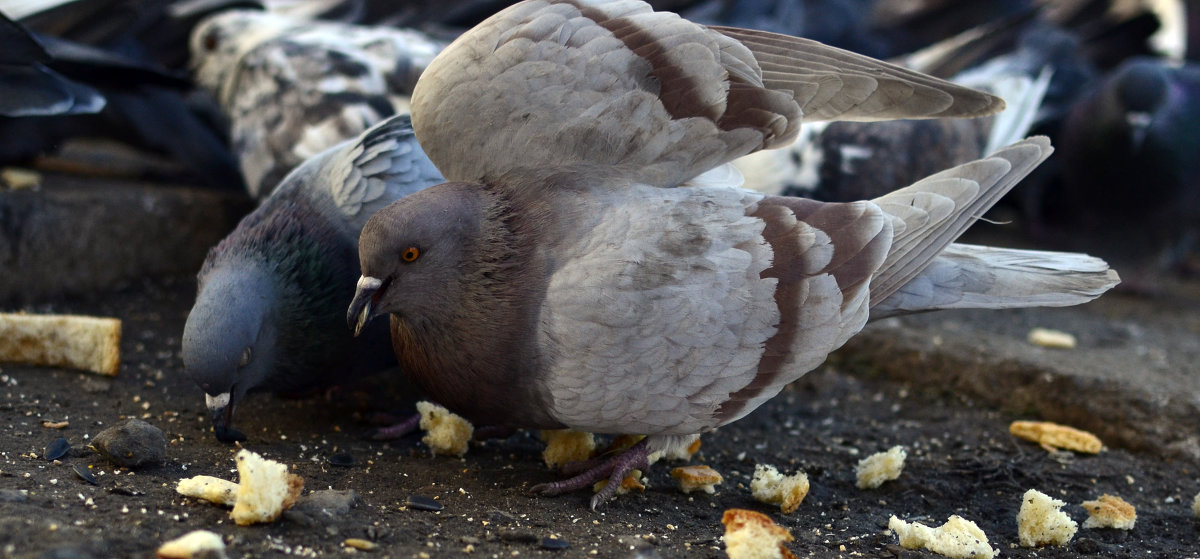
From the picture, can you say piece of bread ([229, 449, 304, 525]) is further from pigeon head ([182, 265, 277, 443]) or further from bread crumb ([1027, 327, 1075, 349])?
bread crumb ([1027, 327, 1075, 349])

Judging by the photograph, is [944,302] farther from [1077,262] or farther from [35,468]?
[35,468]

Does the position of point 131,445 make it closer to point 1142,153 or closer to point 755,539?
point 755,539

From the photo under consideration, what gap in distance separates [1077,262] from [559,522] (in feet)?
6.27

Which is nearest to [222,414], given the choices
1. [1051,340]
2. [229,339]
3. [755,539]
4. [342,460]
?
[229,339]

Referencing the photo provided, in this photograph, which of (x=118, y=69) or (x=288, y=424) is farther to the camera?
(x=118, y=69)

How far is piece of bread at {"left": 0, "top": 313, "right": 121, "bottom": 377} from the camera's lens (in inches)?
136

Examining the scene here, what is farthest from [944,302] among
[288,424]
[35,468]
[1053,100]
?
[1053,100]

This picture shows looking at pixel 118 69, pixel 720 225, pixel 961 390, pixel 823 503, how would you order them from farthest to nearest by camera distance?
pixel 118 69 → pixel 961 390 → pixel 823 503 → pixel 720 225

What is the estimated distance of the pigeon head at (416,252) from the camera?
2.63m

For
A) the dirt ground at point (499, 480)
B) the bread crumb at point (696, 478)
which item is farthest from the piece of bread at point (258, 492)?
the bread crumb at point (696, 478)

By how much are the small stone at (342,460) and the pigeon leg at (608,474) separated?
58cm

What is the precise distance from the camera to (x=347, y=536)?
235cm

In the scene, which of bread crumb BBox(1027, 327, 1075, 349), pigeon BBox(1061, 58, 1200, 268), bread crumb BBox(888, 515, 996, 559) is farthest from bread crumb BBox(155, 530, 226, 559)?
pigeon BBox(1061, 58, 1200, 268)

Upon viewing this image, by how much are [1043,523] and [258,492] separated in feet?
7.17
